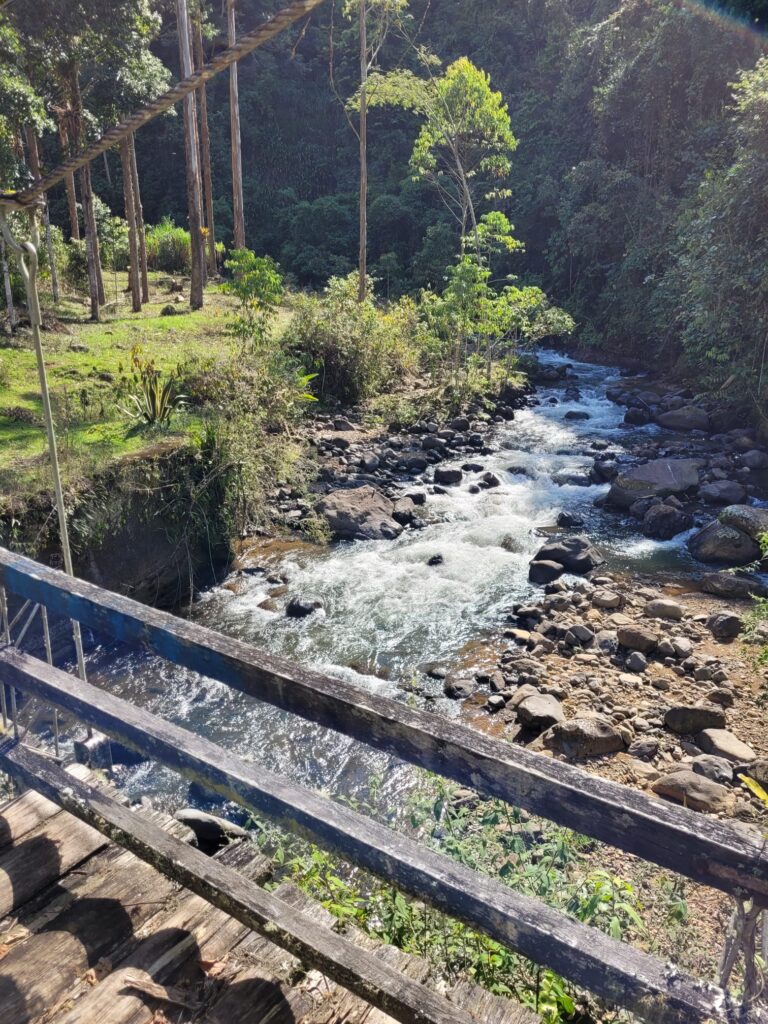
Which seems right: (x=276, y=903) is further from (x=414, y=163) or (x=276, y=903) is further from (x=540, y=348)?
(x=540, y=348)

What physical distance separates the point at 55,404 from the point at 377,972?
9.73m

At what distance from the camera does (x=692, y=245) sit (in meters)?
14.6

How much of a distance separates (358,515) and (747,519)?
4.95m

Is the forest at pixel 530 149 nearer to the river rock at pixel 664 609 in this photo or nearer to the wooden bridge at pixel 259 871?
the river rock at pixel 664 609

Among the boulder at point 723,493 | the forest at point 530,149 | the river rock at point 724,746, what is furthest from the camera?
the forest at point 530,149

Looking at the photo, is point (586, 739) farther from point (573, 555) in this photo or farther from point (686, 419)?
point (686, 419)

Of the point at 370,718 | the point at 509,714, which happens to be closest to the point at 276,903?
the point at 370,718

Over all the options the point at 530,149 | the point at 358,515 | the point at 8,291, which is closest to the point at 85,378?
the point at 8,291

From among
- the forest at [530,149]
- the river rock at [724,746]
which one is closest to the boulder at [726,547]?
the river rock at [724,746]

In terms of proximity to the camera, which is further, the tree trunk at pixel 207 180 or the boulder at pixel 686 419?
the tree trunk at pixel 207 180

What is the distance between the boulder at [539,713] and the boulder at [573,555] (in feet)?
9.99

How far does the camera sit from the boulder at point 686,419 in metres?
14.7

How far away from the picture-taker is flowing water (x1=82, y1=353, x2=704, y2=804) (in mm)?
6293

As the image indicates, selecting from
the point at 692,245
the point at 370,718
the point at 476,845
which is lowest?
the point at 476,845
